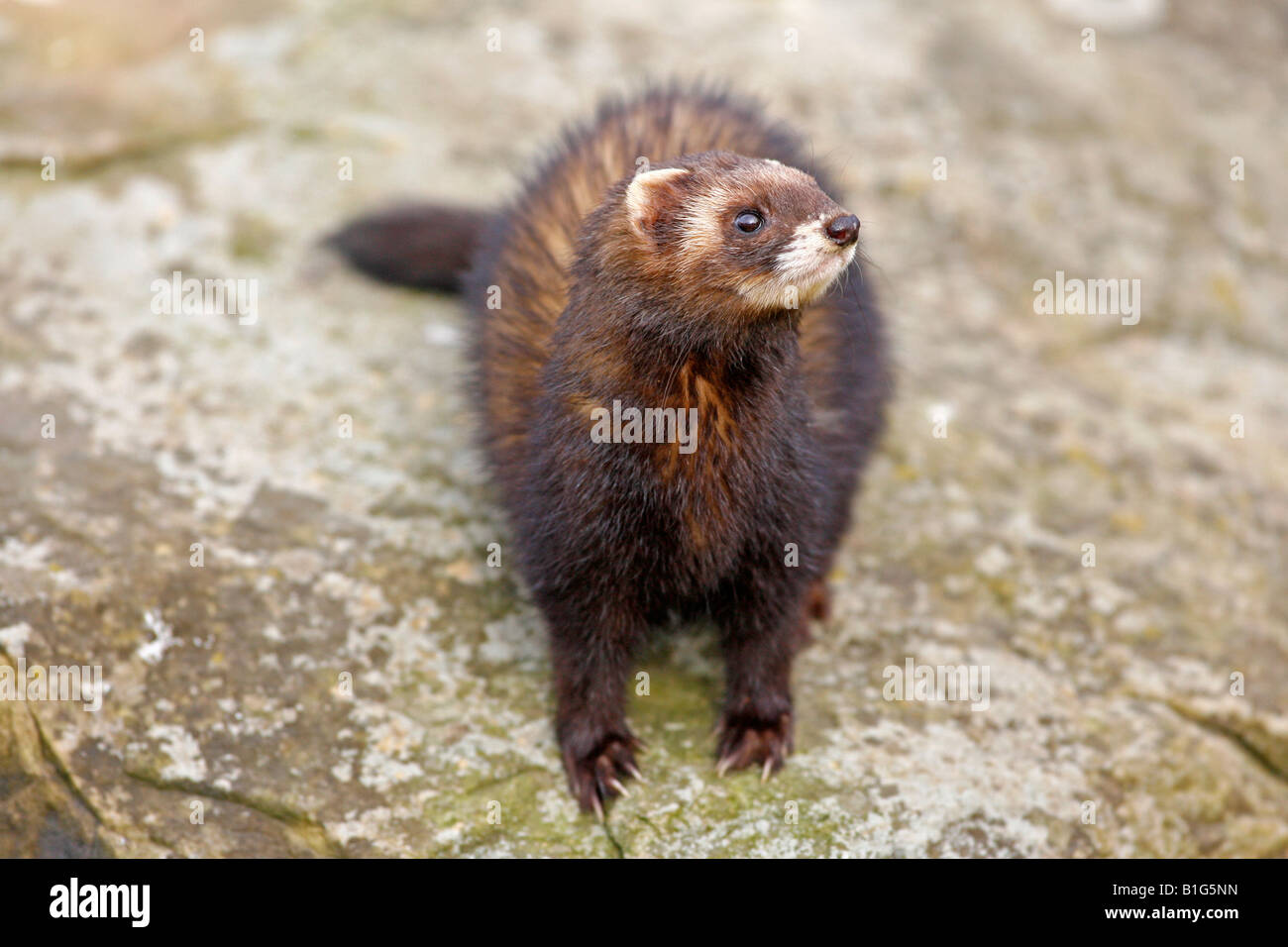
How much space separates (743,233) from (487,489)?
189 centimetres

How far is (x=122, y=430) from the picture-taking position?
16.4 ft

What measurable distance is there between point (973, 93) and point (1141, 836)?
4818 mm

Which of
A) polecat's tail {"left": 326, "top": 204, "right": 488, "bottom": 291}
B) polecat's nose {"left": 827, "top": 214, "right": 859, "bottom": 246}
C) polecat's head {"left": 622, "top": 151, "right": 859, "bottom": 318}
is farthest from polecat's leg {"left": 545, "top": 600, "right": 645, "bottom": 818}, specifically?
polecat's tail {"left": 326, "top": 204, "right": 488, "bottom": 291}

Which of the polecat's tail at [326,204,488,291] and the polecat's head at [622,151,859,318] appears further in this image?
the polecat's tail at [326,204,488,291]

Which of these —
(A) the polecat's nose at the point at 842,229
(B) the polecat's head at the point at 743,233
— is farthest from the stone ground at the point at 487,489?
(A) the polecat's nose at the point at 842,229

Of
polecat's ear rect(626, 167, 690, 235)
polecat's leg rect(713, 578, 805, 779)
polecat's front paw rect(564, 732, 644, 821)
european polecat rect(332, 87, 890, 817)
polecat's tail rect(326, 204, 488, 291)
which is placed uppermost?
polecat's tail rect(326, 204, 488, 291)

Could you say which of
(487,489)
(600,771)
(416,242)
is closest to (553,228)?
(487,489)

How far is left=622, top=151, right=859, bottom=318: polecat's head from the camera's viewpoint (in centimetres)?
343

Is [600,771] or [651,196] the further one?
[600,771]

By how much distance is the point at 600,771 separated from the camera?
13.4 ft

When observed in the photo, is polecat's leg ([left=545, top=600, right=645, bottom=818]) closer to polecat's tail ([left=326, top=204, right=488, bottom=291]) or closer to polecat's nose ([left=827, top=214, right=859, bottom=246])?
polecat's nose ([left=827, top=214, right=859, bottom=246])

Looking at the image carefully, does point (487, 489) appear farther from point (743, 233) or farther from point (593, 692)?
point (743, 233)

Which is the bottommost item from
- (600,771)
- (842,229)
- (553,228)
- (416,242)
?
(600,771)
